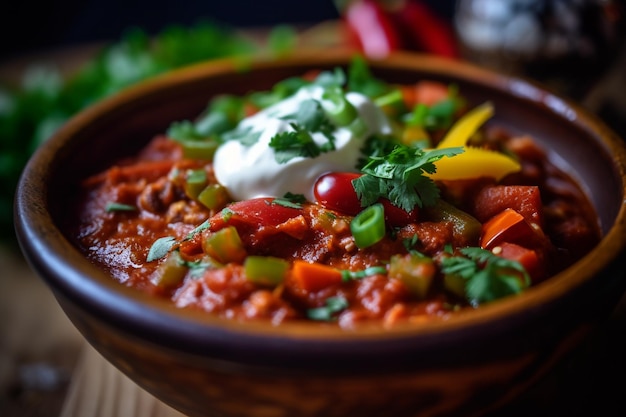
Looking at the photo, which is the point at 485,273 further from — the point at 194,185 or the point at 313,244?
the point at 194,185

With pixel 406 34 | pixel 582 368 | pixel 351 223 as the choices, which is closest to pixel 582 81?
pixel 406 34

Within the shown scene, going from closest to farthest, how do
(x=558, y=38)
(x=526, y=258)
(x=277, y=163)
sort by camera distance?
(x=526, y=258) < (x=277, y=163) < (x=558, y=38)

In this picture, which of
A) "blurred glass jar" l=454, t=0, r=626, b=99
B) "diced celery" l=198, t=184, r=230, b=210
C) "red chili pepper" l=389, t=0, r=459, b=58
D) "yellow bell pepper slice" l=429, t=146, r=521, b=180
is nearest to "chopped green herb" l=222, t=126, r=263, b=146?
"diced celery" l=198, t=184, r=230, b=210

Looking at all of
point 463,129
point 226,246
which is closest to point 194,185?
point 226,246

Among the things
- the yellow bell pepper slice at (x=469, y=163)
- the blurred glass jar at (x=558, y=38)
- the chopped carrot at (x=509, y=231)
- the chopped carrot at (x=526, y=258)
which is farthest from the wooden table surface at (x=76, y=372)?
the blurred glass jar at (x=558, y=38)

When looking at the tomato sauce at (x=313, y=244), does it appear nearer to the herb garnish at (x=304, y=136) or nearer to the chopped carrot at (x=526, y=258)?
the chopped carrot at (x=526, y=258)

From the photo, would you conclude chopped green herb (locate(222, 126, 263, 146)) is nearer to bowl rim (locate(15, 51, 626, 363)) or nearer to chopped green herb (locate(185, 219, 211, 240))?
chopped green herb (locate(185, 219, 211, 240))

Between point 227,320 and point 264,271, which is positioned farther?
point 264,271
